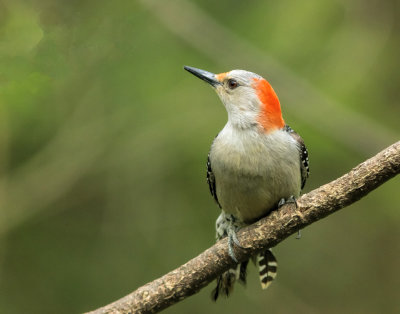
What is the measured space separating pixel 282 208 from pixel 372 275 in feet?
A: 14.5

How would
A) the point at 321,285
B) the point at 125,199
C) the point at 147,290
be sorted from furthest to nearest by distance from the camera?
the point at 321,285 < the point at 125,199 < the point at 147,290

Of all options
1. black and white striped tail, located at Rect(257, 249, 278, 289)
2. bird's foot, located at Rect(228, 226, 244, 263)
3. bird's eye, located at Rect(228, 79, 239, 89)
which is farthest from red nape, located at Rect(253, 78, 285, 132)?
black and white striped tail, located at Rect(257, 249, 278, 289)

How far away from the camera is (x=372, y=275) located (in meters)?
9.25

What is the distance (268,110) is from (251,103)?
0.18 m

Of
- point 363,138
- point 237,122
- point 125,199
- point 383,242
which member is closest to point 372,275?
point 383,242

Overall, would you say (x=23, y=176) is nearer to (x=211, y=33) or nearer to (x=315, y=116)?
(x=211, y=33)

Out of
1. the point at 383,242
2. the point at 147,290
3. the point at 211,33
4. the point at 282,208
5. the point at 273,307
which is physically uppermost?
the point at 211,33

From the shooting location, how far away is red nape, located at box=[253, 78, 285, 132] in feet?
19.7

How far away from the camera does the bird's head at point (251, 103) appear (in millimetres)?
6016

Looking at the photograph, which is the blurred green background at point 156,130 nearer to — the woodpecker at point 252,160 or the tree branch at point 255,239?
the woodpecker at point 252,160

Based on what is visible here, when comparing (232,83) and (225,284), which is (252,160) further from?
(225,284)

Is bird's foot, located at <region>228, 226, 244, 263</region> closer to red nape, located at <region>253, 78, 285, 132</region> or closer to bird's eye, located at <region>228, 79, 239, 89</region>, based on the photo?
red nape, located at <region>253, 78, 285, 132</region>

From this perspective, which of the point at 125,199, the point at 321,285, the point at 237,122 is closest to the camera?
the point at 237,122

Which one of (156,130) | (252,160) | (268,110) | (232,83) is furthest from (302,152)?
(156,130)
